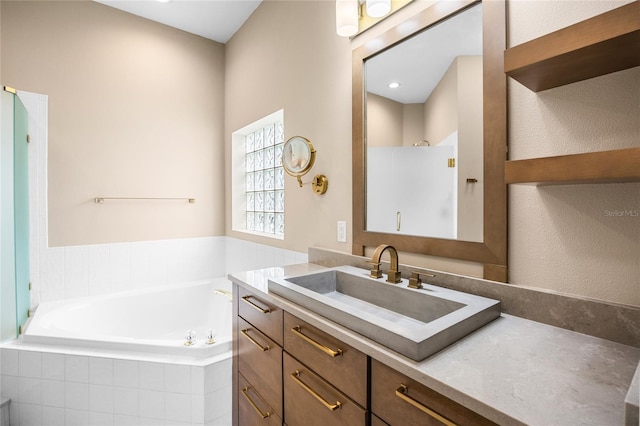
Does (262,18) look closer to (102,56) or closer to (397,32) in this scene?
(102,56)

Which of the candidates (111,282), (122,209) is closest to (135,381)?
(111,282)

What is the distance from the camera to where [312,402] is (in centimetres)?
103

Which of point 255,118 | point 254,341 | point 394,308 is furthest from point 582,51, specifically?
point 255,118

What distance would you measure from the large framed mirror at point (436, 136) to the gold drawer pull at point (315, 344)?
606 mm

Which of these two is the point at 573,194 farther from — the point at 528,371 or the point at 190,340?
the point at 190,340

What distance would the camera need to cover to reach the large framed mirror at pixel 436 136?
3.57 feet

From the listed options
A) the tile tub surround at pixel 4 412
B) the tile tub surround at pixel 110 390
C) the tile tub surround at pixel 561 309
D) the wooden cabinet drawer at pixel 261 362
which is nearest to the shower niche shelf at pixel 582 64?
the tile tub surround at pixel 561 309

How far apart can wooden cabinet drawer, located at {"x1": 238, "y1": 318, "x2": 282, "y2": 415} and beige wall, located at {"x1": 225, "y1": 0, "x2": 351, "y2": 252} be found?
2.20ft

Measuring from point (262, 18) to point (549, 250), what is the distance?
260cm

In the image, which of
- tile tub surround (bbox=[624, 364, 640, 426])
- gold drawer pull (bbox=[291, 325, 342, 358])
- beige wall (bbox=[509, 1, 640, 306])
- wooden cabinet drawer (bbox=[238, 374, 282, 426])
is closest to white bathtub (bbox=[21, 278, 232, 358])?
wooden cabinet drawer (bbox=[238, 374, 282, 426])

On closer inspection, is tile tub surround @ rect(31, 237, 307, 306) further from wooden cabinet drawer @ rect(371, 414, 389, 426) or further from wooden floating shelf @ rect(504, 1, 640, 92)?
wooden floating shelf @ rect(504, 1, 640, 92)

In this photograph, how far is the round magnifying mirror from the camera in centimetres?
194

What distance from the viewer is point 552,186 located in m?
0.95

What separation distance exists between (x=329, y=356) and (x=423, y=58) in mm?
1259
